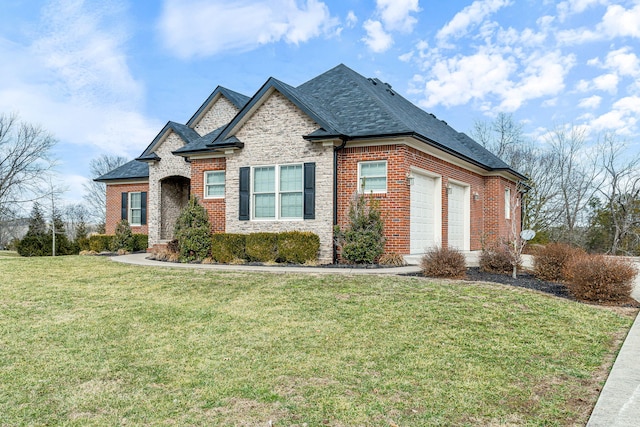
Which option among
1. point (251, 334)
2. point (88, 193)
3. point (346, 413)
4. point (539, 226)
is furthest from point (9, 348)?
point (88, 193)

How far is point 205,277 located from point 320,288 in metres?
3.06

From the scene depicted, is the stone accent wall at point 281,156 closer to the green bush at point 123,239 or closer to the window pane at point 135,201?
the green bush at point 123,239

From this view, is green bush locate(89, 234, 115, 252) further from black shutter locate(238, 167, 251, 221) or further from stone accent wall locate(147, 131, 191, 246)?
black shutter locate(238, 167, 251, 221)

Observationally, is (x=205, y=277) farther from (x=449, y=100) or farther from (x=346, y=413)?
(x=449, y=100)

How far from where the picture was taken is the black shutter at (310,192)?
13125 millimetres

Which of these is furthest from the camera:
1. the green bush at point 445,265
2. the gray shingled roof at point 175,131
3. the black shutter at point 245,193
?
the gray shingled roof at point 175,131

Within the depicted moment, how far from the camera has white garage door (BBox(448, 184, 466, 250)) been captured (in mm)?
16266

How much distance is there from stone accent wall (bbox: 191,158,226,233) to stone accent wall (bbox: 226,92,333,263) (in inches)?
39.0

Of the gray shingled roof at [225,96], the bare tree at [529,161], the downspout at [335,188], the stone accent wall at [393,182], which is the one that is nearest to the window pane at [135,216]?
the gray shingled roof at [225,96]

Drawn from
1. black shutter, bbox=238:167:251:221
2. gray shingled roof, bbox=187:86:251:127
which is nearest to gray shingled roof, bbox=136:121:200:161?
gray shingled roof, bbox=187:86:251:127

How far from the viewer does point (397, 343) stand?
18.5ft

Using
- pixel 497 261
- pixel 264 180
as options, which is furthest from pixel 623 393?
pixel 264 180

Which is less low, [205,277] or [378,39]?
[378,39]

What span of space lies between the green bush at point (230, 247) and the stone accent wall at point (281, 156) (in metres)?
0.66
